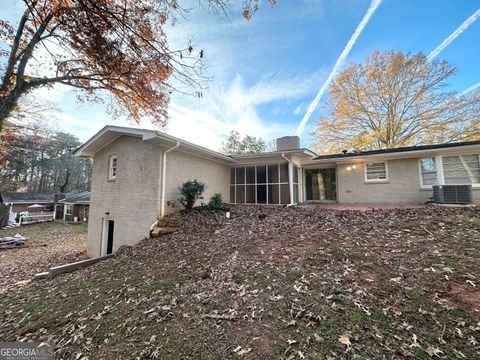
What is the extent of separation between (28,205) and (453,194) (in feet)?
132

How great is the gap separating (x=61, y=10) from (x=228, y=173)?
9.52 m

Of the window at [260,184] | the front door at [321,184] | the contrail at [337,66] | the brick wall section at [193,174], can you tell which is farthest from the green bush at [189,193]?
the contrail at [337,66]

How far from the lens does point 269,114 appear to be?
1645 centimetres

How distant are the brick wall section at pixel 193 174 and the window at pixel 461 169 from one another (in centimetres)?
1103

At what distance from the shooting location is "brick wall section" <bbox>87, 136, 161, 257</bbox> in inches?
328

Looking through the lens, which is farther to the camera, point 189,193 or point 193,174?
point 193,174

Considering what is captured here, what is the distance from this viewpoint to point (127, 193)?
910cm

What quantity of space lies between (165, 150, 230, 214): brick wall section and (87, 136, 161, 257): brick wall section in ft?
1.79

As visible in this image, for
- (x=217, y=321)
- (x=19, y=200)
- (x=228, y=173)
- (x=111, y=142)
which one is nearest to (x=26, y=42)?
(x=111, y=142)

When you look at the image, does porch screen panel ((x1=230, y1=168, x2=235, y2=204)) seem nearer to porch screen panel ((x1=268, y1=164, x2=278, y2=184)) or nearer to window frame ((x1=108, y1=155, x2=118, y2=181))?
porch screen panel ((x1=268, y1=164, x2=278, y2=184))

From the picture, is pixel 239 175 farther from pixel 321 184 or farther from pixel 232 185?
pixel 321 184

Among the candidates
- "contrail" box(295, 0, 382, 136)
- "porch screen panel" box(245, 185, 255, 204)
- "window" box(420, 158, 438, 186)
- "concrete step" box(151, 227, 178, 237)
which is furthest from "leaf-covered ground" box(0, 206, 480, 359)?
"contrail" box(295, 0, 382, 136)

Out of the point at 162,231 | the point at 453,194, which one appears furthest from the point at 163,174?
the point at 453,194

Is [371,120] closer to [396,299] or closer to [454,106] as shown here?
[454,106]
